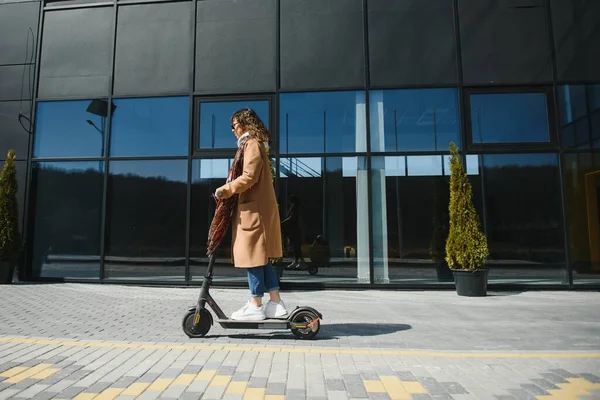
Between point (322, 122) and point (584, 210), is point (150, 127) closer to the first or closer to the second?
point (322, 122)

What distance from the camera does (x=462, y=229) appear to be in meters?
6.82

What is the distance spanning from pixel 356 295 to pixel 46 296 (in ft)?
16.9

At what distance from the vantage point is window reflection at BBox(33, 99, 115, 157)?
852cm

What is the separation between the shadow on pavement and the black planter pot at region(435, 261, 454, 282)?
3.35 m

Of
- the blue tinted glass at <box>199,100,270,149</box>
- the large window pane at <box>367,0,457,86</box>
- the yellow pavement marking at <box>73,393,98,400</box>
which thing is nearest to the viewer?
the yellow pavement marking at <box>73,393,98,400</box>

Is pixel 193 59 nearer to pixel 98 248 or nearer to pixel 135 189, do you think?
pixel 135 189

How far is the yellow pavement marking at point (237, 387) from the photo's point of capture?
→ 2.56m

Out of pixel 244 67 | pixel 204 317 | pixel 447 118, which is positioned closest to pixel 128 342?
pixel 204 317

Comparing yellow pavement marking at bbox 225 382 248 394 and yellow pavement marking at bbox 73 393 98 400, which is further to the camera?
yellow pavement marking at bbox 225 382 248 394

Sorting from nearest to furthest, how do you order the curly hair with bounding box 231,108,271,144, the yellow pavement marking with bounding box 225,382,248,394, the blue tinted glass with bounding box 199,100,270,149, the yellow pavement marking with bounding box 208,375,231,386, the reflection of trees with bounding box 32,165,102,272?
the yellow pavement marking with bounding box 225,382,248,394 → the yellow pavement marking with bounding box 208,375,231,386 → the curly hair with bounding box 231,108,271,144 → the blue tinted glass with bounding box 199,100,270,149 → the reflection of trees with bounding box 32,165,102,272

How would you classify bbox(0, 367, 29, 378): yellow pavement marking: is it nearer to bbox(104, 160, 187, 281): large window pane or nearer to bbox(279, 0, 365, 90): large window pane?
bbox(104, 160, 187, 281): large window pane

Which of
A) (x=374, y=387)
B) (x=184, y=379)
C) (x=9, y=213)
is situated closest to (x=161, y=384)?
(x=184, y=379)

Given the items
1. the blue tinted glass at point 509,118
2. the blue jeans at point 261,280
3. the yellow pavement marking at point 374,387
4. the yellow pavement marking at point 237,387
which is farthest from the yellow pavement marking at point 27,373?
the blue tinted glass at point 509,118

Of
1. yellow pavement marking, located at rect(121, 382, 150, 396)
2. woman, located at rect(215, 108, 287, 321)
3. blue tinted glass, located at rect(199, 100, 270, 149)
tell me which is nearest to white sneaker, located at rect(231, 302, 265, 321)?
woman, located at rect(215, 108, 287, 321)
